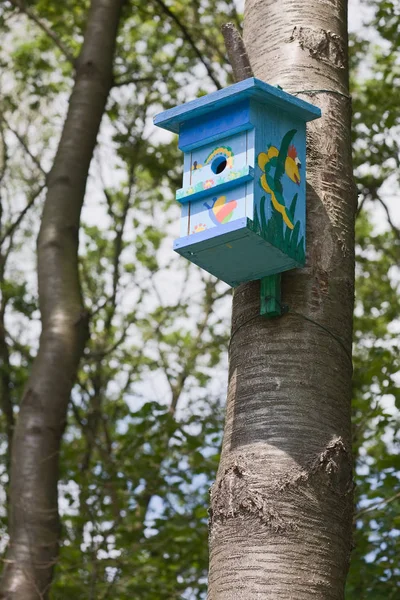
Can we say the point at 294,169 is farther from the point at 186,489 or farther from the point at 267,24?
the point at 186,489

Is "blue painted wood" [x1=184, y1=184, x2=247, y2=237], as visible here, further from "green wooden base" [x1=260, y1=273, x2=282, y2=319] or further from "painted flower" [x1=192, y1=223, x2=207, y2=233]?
"green wooden base" [x1=260, y1=273, x2=282, y2=319]

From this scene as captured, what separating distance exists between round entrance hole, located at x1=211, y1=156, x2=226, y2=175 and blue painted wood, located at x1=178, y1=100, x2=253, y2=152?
0.05 metres

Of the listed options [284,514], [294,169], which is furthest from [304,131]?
[284,514]

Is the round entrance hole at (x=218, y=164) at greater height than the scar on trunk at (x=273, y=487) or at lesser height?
greater

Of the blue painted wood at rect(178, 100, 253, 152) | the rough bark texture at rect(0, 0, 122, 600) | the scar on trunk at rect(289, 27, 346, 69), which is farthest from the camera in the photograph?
the rough bark texture at rect(0, 0, 122, 600)

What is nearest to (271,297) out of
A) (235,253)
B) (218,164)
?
(235,253)

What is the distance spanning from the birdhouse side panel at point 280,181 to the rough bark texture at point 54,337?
2.45 metres

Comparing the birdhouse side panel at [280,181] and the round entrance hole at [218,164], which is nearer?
the birdhouse side panel at [280,181]

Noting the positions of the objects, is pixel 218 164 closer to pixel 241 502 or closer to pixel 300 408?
pixel 300 408

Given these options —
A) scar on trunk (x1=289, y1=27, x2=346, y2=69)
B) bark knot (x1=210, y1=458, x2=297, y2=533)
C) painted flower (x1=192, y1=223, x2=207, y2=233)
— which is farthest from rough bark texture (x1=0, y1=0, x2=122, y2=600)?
scar on trunk (x1=289, y1=27, x2=346, y2=69)

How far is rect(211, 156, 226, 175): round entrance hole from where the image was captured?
2283 millimetres

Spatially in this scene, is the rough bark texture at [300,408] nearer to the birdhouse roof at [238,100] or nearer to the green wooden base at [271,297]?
the green wooden base at [271,297]

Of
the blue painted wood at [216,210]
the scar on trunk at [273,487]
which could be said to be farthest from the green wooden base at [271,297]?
the scar on trunk at [273,487]

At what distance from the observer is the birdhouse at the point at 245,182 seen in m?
2.12
